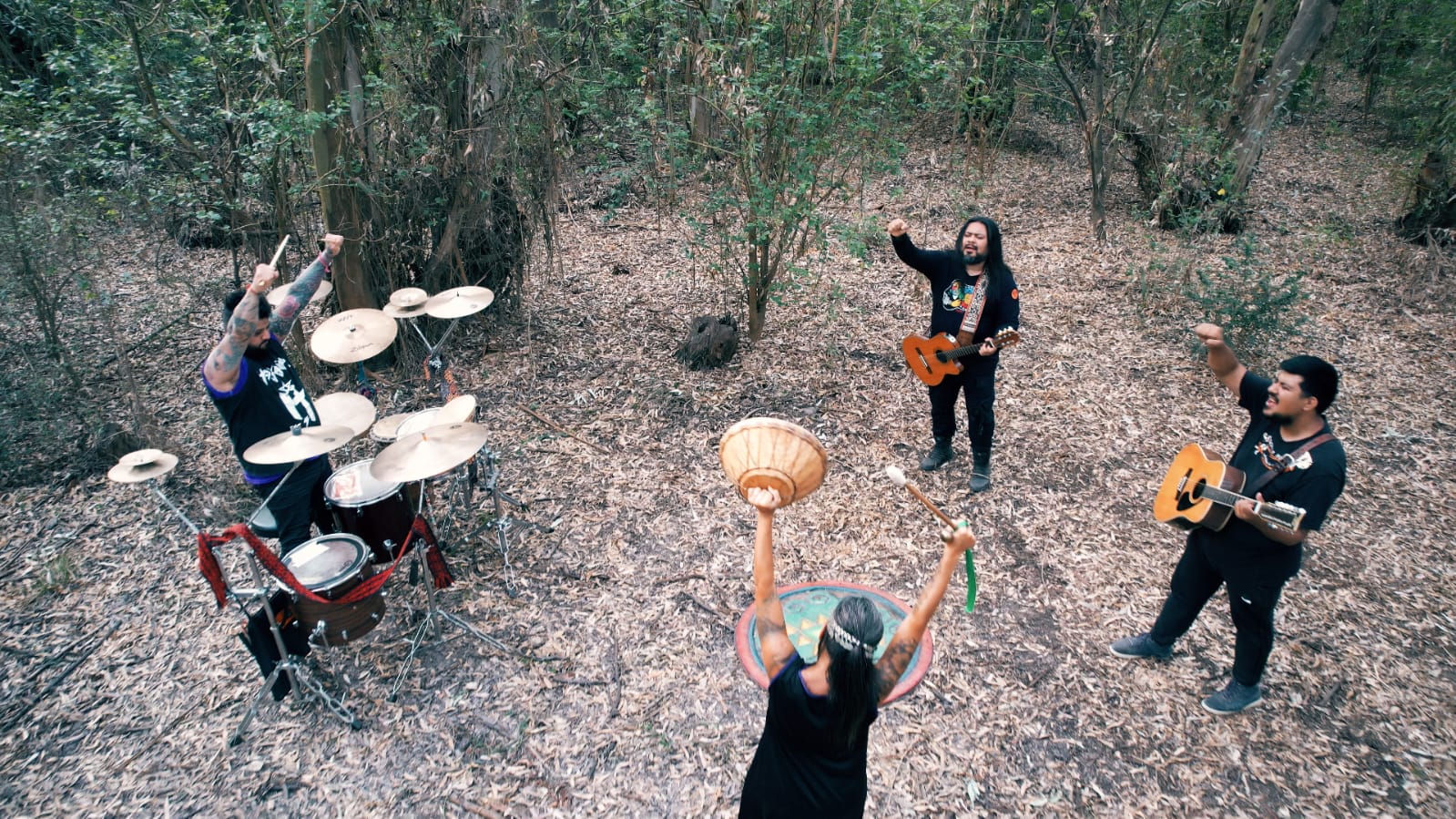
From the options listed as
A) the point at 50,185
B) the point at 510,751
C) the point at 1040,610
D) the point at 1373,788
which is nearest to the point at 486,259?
the point at 50,185

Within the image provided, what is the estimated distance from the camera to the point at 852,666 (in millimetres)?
1935

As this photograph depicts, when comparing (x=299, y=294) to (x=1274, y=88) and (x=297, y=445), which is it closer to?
(x=297, y=445)

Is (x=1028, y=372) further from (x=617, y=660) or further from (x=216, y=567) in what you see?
(x=216, y=567)

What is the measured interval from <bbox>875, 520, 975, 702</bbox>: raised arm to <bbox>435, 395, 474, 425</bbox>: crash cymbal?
258cm

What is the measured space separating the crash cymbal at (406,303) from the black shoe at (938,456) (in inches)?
147

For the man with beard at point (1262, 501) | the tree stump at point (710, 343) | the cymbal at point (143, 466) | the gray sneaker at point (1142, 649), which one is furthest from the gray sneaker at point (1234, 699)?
the cymbal at point (143, 466)

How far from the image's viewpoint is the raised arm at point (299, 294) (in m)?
4.22

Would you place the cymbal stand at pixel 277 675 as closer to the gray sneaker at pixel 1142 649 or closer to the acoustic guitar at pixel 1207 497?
the gray sneaker at pixel 1142 649

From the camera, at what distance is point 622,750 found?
3.57m

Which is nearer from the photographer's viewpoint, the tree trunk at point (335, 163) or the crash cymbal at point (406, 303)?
the crash cymbal at point (406, 303)

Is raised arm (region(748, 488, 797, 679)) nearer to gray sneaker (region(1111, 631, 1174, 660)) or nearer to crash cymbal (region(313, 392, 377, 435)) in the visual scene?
crash cymbal (region(313, 392, 377, 435))

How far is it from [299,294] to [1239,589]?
5.11 m

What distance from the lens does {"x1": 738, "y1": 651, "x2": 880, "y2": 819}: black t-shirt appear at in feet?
6.75

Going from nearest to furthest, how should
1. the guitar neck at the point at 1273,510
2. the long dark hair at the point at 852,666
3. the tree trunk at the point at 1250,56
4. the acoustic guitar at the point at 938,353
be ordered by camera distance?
the long dark hair at the point at 852,666
the guitar neck at the point at 1273,510
the acoustic guitar at the point at 938,353
the tree trunk at the point at 1250,56
